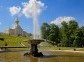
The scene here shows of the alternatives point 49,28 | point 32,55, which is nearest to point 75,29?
point 49,28

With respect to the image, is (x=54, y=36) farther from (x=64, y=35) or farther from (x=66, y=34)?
(x=66, y=34)

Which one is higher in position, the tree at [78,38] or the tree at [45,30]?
the tree at [45,30]

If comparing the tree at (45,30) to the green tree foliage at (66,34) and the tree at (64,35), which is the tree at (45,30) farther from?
the tree at (64,35)

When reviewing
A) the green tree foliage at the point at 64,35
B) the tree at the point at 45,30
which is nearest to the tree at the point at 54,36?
the tree at the point at 45,30

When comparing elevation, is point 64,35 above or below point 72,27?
below

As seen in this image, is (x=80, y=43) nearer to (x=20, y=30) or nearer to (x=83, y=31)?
(x=83, y=31)

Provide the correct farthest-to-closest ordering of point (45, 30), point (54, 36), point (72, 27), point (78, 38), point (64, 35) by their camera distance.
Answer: point (45, 30)
point (54, 36)
point (64, 35)
point (72, 27)
point (78, 38)

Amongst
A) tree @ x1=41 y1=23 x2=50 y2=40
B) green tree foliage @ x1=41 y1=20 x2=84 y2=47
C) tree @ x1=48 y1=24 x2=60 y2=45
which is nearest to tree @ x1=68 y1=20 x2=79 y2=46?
green tree foliage @ x1=41 y1=20 x2=84 y2=47

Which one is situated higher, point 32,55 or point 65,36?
point 65,36

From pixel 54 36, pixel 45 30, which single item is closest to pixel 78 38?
pixel 54 36

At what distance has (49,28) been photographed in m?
112

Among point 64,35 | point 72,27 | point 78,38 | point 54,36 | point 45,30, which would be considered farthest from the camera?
point 45,30

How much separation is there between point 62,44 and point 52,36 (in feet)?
26.8

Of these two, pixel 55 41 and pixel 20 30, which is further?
pixel 20 30
